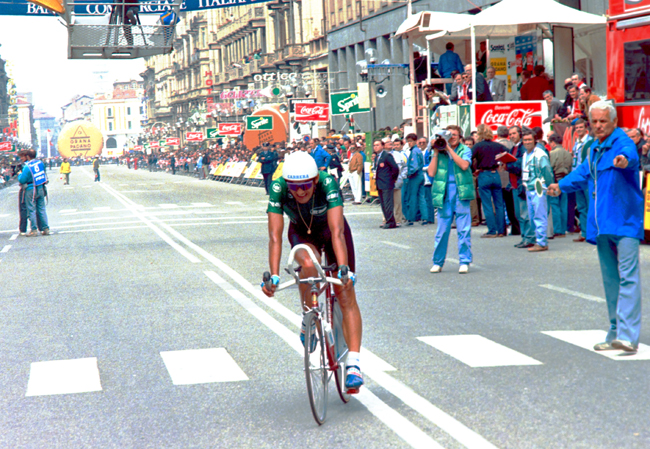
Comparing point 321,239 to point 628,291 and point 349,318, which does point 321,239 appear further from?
point 628,291

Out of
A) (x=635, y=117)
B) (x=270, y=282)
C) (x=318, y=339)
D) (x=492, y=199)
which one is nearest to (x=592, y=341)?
(x=318, y=339)

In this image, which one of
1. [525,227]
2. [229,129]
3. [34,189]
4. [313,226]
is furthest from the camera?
[229,129]

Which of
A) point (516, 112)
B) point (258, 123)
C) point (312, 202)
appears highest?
point (258, 123)

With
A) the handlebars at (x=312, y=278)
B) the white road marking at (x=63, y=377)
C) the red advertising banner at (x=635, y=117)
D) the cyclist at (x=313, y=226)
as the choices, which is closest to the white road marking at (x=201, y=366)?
the white road marking at (x=63, y=377)

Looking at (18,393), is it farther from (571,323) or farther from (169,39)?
(169,39)

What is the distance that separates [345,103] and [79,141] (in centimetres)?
13141

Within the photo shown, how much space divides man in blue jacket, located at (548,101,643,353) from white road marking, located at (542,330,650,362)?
61 mm

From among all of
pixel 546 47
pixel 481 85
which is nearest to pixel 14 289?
pixel 481 85

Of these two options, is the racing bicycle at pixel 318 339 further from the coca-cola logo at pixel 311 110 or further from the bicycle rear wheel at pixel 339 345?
the coca-cola logo at pixel 311 110

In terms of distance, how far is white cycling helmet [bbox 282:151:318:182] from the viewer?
557 cm

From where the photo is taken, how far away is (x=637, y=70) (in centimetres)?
1575

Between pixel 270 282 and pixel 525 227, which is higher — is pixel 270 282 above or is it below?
above

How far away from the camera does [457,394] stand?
605 centimetres

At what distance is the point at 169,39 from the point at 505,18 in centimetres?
760
